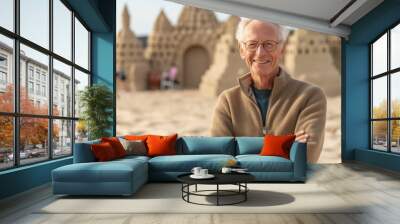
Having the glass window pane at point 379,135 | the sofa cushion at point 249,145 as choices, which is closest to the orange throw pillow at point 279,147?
the sofa cushion at point 249,145

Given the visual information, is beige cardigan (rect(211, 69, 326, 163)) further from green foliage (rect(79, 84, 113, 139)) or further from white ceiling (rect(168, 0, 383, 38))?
green foliage (rect(79, 84, 113, 139))

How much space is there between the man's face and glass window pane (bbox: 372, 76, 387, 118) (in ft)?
7.43

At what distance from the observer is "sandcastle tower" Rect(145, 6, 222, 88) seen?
17.4 m

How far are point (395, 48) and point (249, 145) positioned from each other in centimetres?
383

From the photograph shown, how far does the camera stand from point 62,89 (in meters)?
7.34

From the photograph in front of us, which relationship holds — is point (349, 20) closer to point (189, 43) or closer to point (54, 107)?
point (54, 107)

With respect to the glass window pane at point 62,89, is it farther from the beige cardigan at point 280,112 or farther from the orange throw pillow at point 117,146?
the beige cardigan at point 280,112

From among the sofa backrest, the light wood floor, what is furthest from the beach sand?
the light wood floor

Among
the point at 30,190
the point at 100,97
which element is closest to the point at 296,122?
the point at 100,97

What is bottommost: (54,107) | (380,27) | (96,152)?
(96,152)

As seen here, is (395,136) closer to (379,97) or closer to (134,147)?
(379,97)

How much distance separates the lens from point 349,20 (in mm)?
8945

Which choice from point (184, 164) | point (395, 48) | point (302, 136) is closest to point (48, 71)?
point (184, 164)

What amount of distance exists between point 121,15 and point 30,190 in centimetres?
1380
